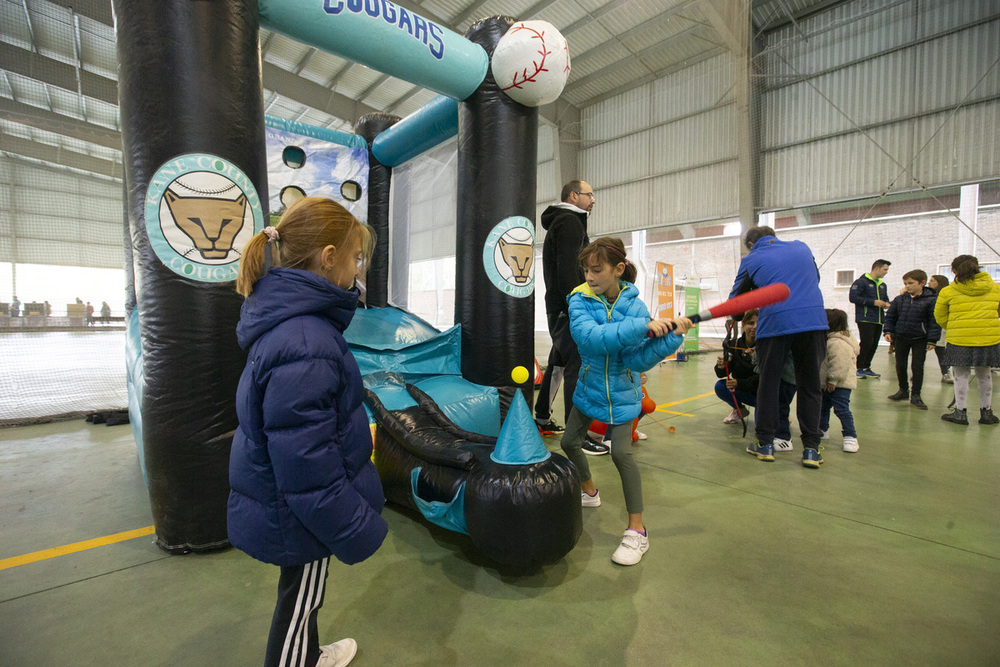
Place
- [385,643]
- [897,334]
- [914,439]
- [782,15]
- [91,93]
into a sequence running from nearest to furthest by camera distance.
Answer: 1. [385,643]
2. [914,439]
3. [897,334]
4. [91,93]
5. [782,15]

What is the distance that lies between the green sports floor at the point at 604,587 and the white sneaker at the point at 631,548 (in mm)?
34

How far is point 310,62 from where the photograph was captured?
9695mm

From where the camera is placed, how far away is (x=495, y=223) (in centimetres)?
290

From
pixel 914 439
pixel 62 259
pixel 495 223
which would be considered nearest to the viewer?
pixel 495 223

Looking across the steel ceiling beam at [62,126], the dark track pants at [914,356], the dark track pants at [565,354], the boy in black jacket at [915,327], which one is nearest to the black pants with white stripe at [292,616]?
the dark track pants at [565,354]

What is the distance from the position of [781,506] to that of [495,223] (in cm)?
217

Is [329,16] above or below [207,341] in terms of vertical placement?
above

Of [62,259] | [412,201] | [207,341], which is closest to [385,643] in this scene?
[207,341]

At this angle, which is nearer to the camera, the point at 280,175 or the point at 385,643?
the point at 385,643

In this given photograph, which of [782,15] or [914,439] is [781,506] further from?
[782,15]

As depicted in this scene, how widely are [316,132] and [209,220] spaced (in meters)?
2.10

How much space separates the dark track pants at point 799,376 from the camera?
2.77m

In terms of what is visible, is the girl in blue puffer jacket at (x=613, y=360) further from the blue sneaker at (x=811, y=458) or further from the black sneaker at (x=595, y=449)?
the blue sneaker at (x=811, y=458)

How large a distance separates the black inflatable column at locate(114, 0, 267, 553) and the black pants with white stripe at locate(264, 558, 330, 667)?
3.15ft
